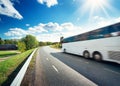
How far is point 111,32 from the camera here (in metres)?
11.3

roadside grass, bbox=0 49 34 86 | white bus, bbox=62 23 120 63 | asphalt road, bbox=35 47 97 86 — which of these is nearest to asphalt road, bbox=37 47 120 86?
asphalt road, bbox=35 47 97 86

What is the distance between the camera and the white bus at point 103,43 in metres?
10.6

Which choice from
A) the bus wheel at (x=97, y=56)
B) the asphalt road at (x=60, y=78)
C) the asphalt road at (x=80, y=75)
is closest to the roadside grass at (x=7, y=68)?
the asphalt road at (x=60, y=78)

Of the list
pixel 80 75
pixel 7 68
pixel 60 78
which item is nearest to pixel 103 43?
pixel 80 75

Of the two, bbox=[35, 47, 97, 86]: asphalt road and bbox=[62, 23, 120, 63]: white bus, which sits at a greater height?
bbox=[62, 23, 120, 63]: white bus

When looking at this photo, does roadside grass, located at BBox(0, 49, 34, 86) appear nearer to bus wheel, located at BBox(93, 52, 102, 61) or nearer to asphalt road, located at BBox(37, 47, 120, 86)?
asphalt road, located at BBox(37, 47, 120, 86)

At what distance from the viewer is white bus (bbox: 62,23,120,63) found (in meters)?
10.6

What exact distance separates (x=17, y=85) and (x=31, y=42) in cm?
9896

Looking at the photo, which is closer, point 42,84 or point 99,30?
point 42,84

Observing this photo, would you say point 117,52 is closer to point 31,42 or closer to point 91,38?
point 91,38

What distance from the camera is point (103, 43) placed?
40.9 ft

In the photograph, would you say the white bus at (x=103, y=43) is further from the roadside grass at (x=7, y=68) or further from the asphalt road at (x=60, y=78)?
the roadside grass at (x=7, y=68)

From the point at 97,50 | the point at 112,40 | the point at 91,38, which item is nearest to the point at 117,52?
the point at 112,40

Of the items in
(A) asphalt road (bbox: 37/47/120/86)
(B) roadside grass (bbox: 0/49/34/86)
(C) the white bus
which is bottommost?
(A) asphalt road (bbox: 37/47/120/86)
